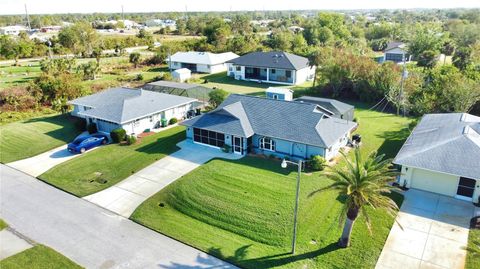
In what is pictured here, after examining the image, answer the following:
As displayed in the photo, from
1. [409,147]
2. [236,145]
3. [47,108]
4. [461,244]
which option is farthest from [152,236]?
[47,108]

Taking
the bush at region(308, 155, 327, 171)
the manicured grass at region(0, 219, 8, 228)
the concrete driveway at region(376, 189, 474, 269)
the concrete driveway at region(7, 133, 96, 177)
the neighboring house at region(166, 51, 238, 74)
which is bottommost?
the manicured grass at region(0, 219, 8, 228)

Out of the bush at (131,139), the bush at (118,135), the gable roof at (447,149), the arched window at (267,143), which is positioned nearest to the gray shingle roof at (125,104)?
the bush at (118,135)

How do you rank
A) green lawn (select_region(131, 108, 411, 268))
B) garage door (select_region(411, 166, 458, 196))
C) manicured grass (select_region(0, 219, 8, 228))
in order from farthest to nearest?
1. garage door (select_region(411, 166, 458, 196))
2. manicured grass (select_region(0, 219, 8, 228))
3. green lawn (select_region(131, 108, 411, 268))

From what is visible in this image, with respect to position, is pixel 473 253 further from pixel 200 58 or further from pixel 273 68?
pixel 200 58

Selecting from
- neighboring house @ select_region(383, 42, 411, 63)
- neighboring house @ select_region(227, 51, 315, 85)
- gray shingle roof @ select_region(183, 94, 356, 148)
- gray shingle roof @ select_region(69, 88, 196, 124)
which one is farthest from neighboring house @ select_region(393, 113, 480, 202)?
neighboring house @ select_region(383, 42, 411, 63)

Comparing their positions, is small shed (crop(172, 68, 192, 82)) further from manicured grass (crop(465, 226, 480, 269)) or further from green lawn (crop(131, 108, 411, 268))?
manicured grass (crop(465, 226, 480, 269))
